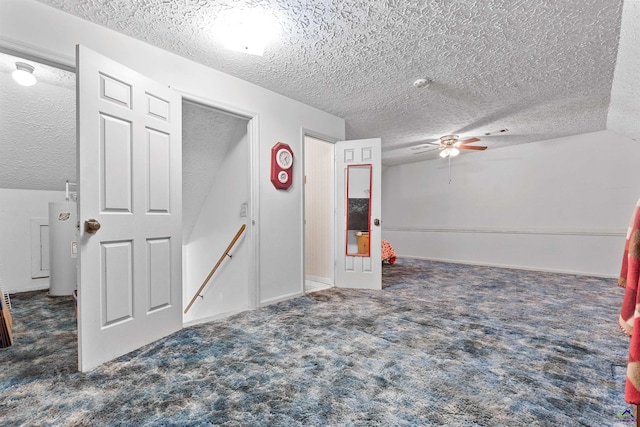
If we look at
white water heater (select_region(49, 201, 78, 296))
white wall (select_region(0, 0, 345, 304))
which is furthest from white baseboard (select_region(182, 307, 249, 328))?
white water heater (select_region(49, 201, 78, 296))

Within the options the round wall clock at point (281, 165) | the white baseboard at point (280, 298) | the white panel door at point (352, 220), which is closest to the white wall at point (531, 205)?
the white panel door at point (352, 220)

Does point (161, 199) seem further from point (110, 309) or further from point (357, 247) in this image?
point (357, 247)

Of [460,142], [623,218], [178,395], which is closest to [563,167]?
[623,218]

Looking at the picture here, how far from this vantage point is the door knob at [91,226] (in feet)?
5.77

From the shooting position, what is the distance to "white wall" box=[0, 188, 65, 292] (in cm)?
348

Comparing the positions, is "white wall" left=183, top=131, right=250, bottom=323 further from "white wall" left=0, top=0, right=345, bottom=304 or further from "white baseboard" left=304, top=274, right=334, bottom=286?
"white baseboard" left=304, top=274, right=334, bottom=286

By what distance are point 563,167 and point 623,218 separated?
1.13m

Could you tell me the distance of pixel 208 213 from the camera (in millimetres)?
3908

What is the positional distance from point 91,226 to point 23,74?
4.93ft

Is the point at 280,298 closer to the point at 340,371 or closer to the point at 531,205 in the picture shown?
the point at 340,371

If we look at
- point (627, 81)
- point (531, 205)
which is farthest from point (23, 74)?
point (531, 205)

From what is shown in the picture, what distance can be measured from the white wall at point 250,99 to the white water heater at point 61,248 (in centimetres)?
233

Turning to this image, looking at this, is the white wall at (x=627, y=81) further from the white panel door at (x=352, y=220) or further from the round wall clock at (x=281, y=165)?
the round wall clock at (x=281, y=165)

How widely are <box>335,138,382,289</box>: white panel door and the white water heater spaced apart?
3.35 metres
